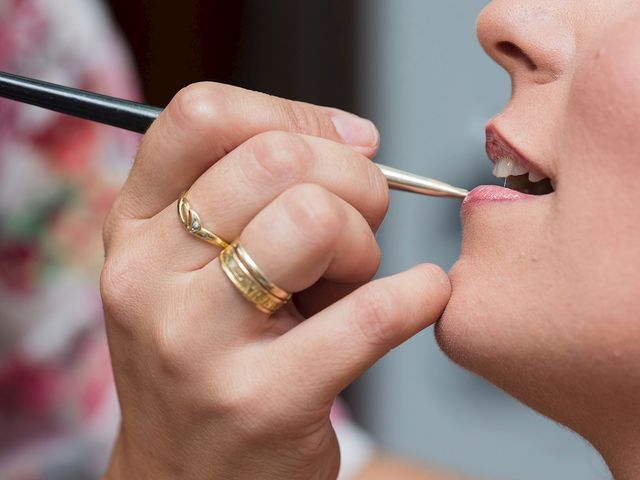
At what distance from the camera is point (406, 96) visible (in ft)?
5.44

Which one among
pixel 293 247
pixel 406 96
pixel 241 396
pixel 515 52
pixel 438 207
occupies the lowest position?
pixel 438 207

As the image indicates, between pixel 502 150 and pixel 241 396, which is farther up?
pixel 502 150

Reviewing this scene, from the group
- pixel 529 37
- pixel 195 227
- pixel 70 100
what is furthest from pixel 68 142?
pixel 529 37

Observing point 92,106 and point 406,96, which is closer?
point 92,106

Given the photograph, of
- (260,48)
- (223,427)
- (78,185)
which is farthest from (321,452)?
(260,48)

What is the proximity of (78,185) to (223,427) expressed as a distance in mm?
588

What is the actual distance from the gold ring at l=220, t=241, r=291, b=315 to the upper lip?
0.63 ft

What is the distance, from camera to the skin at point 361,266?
60 cm

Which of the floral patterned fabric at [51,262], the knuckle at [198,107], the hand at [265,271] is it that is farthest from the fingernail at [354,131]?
the floral patterned fabric at [51,262]

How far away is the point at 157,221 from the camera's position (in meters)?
0.68

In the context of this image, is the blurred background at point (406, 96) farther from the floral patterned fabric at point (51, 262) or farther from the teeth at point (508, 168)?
the teeth at point (508, 168)

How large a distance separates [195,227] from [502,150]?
0.75 ft

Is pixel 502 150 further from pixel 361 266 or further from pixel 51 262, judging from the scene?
pixel 51 262

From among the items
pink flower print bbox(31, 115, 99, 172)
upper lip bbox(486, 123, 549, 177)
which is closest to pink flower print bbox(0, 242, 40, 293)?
pink flower print bbox(31, 115, 99, 172)
